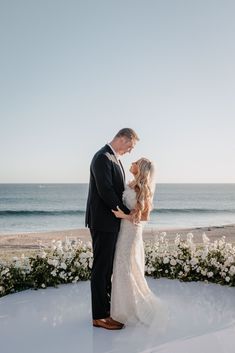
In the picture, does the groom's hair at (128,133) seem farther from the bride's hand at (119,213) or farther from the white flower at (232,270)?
the white flower at (232,270)

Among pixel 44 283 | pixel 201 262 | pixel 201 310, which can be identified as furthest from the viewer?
pixel 201 262

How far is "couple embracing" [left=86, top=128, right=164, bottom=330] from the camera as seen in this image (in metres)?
4.97

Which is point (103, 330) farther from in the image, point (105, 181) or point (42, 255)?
point (42, 255)

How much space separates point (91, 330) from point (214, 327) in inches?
56.3

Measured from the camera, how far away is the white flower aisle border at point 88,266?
6.58m

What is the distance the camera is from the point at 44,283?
6.68m

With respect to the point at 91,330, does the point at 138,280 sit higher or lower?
higher

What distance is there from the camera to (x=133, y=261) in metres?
5.19

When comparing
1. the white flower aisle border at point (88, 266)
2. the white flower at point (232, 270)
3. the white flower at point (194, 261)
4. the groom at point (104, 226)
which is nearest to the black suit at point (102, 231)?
the groom at point (104, 226)

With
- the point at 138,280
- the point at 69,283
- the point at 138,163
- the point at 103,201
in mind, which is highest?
the point at 138,163

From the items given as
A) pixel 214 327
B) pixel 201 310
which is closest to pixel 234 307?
pixel 201 310

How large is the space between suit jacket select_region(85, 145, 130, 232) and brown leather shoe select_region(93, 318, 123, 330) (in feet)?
3.50

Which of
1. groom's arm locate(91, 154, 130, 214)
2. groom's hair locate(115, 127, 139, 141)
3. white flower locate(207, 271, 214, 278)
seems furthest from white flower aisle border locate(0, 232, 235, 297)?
groom's hair locate(115, 127, 139, 141)

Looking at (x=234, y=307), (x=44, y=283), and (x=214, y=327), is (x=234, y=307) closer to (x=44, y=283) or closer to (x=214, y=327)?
(x=214, y=327)
